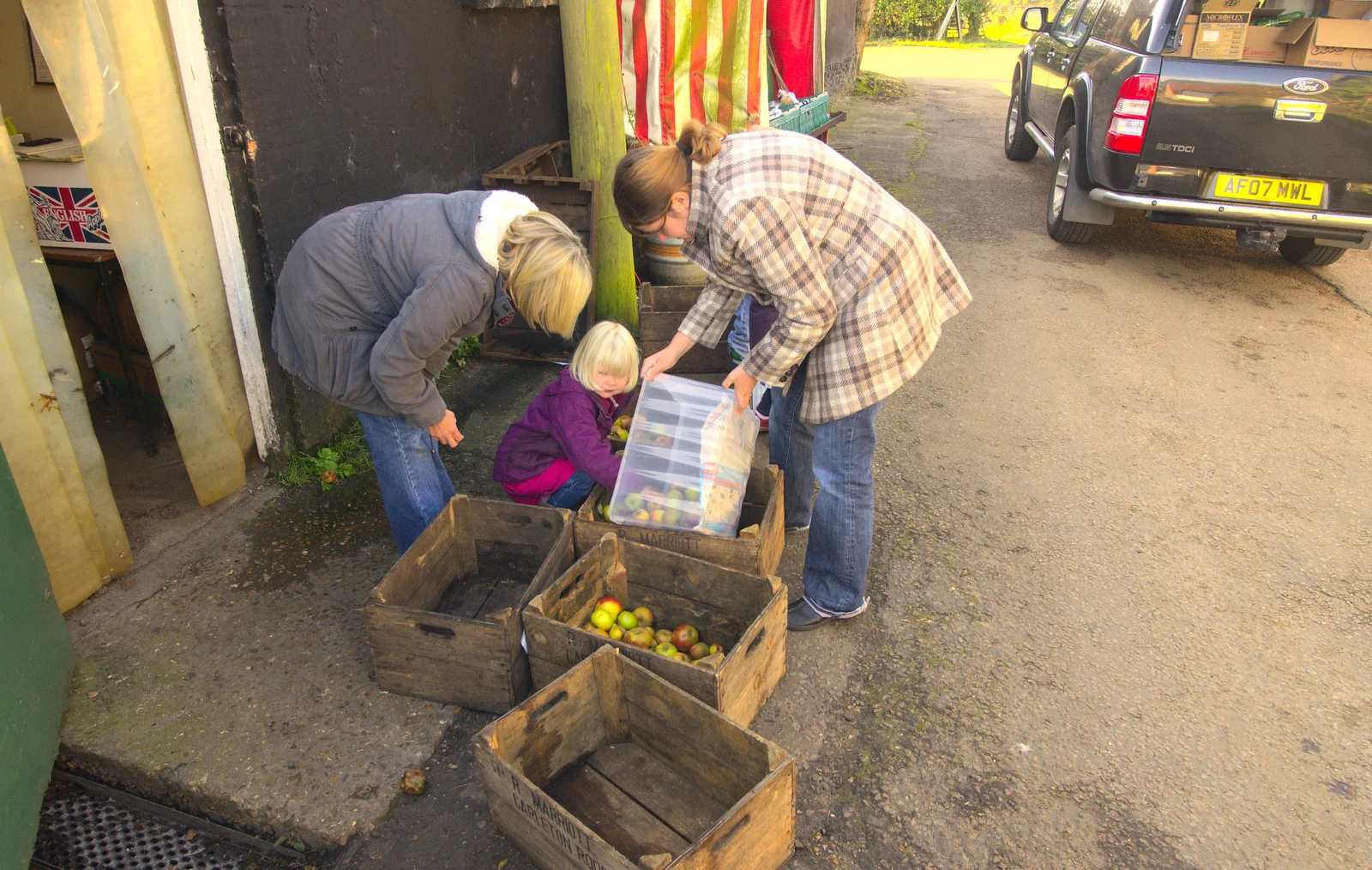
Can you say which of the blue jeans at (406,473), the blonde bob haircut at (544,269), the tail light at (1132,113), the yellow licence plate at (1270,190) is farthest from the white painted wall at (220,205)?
the yellow licence plate at (1270,190)

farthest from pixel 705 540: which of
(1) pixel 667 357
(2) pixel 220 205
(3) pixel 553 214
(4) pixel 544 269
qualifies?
(3) pixel 553 214

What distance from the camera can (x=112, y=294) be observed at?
3.99 metres

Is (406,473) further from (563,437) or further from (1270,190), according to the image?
(1270,190)

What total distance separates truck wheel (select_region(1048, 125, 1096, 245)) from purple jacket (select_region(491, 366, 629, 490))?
17.8ft

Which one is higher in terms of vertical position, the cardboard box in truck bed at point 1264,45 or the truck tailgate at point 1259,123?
the cardboard box in truck bed at point 1264,45

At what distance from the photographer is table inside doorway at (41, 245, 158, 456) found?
12.4 ft

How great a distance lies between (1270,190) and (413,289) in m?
5.86

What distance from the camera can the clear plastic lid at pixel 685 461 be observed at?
3.30m

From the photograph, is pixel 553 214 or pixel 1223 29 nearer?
pixel 553 214

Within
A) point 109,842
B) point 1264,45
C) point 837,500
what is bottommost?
point 109,842

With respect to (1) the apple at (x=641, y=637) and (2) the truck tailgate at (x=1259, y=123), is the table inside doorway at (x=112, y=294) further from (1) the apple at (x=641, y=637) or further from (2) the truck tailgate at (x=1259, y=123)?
(2) the truck tailgate at (x=1259, y=123)

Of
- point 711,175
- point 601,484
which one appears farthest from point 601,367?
point 711,175

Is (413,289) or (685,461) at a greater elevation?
(413,289)

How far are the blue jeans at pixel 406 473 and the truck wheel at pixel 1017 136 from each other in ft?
30.0
